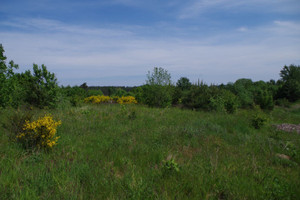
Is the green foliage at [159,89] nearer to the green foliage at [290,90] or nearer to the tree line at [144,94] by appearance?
the tree line at [144,94]

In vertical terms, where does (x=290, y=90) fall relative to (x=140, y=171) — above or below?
above

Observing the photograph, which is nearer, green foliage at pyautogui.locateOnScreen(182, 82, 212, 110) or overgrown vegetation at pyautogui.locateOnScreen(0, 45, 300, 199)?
overgrown vegetation at pyautogui.locateOnScreen(0, 45, 300, 199)

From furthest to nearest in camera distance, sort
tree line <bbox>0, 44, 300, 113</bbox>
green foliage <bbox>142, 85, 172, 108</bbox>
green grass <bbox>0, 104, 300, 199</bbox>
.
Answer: green foliage <bbox>142, 85, 172, 108</bbox>, tree line <bbox>0, 44, 300, 113</bbox>, green grass <bbox>0, 104, 300, 199</bbox>

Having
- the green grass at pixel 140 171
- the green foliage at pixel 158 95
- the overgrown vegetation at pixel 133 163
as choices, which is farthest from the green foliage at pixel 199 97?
the green grass at pixel 140 171

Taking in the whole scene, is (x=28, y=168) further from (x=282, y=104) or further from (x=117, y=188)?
(x=282, y=104)

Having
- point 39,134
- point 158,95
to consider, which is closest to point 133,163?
point 39,134

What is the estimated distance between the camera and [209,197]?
2691 mm

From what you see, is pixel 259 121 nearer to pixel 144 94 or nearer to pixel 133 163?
pixel 133 163

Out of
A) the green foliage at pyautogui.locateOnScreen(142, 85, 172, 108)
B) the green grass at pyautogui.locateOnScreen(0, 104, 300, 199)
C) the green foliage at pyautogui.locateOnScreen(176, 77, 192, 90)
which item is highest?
the green foliage at pyautogui.locateOnScreen(176, 77, 192, 90)

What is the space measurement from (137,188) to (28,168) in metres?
2.14

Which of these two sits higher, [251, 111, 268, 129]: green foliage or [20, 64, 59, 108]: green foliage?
[20, 64, 59, 108]: green foliage

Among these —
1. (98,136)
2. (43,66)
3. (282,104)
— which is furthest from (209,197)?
(282,104)

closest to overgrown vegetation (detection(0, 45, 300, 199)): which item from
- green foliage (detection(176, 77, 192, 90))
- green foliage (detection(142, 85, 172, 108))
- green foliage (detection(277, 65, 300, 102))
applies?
green foliage (detection(142, 85, 172, 108))

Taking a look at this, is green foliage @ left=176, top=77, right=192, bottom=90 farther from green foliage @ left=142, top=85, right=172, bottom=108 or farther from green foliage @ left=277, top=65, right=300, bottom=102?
green foliage @ left=277, top=65, right=300, bottom=102
